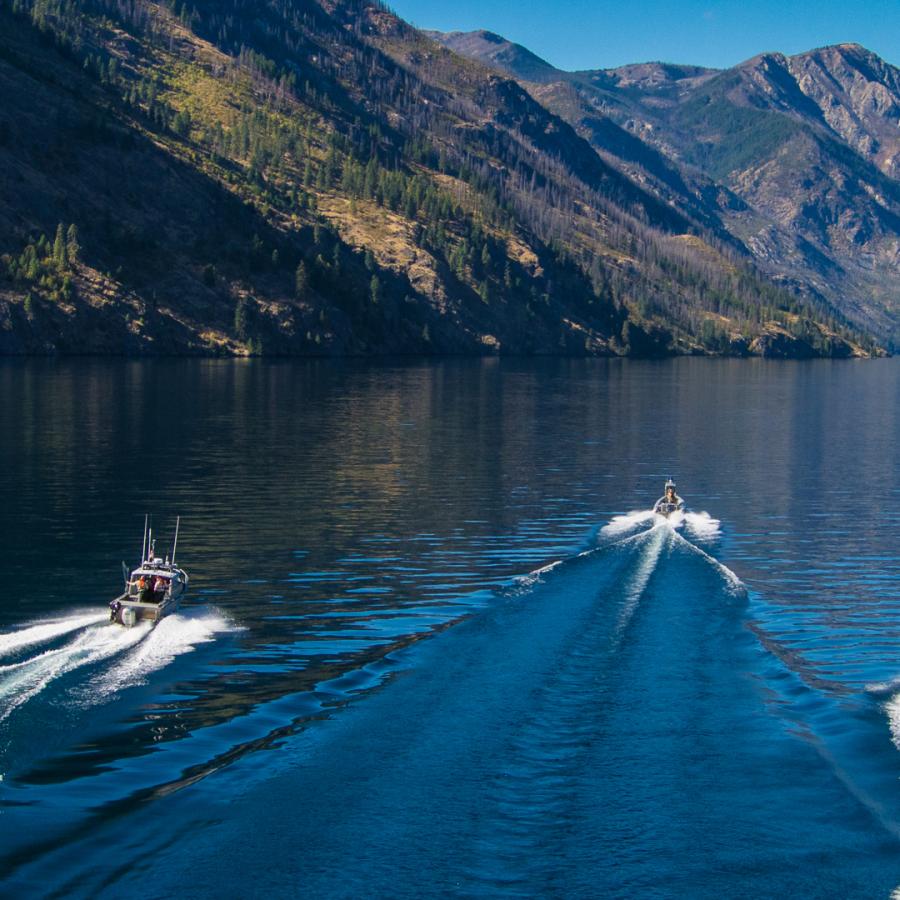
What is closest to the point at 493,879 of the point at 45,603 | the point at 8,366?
the point at 45,603

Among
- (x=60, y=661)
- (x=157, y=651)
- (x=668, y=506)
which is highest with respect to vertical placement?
(x=668, y=506)

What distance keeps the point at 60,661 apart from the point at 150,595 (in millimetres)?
6966

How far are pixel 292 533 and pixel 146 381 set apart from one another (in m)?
103

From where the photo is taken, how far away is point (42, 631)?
3831 cm

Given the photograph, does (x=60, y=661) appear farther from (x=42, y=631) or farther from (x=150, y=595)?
(x=150, y=595)

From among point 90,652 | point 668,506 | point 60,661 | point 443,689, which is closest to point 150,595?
point 90,652

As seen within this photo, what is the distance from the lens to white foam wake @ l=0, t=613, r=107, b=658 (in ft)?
119

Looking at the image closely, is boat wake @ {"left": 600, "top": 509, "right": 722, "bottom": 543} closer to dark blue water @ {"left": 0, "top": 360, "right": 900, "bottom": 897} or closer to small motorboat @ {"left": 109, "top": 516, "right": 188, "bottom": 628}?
dark blue water @ {"left": 0, "top": 360, "right": 900, "bottom": 897}

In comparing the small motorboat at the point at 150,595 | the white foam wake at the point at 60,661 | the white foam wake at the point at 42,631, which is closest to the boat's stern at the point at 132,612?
the small motorboat at the point at 150,595

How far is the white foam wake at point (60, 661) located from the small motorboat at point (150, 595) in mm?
427

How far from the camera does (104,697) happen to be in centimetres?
Result: 3238

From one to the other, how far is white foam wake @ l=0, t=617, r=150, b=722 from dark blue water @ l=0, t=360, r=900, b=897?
0.53 feet

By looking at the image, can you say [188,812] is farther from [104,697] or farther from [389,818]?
[104,697]

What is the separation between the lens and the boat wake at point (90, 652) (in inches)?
1273
